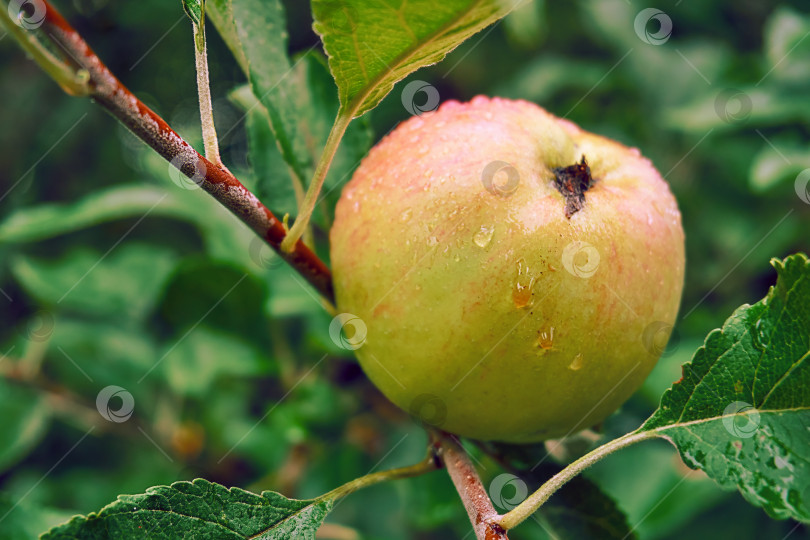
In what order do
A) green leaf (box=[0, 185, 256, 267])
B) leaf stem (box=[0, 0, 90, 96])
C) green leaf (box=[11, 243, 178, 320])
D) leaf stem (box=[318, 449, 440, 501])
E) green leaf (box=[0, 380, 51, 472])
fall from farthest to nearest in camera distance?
green leaf (box=[11, 243, 178, 320]) < green leaf (box=[0, 380, 51, 472]) < green leaf (box=[0, 185, 256, 267]) < leaf stem (box=[318, 449, 440, 501]) < leaf stem (box=[0, 0, 90, 96])

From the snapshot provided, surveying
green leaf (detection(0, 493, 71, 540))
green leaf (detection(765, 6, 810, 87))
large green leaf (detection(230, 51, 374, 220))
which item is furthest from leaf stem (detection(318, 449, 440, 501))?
green leaf (detection(765, 6, 810, 87))

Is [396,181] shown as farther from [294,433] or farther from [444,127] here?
[294,433]

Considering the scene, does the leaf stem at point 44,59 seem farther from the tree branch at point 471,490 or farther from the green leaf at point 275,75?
the tree branch at point 471,490

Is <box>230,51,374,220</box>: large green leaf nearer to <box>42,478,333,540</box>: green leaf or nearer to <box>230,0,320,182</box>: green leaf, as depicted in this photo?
<box>230,0,320,182</box>: green leaf

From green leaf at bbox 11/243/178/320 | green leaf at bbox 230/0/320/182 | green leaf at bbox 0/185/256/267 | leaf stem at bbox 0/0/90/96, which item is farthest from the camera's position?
green leaf at bbox 11/243/178/320

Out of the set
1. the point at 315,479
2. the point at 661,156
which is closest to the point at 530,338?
the point at 315,479

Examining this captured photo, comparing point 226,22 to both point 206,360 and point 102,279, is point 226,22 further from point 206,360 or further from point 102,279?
point 102,279
